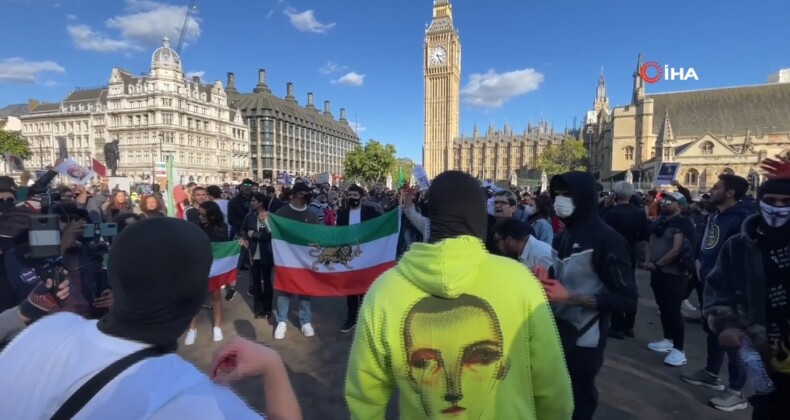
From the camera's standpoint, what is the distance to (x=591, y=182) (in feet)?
9.36

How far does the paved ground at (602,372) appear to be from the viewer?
3906mm

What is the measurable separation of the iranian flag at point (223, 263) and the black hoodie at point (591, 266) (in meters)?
4.70


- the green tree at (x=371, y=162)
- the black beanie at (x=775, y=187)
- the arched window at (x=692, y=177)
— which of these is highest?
the green tree at (x=371, y=162)

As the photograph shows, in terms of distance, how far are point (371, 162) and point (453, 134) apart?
35310mm

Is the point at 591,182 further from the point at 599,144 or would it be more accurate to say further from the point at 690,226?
the point at 599,144

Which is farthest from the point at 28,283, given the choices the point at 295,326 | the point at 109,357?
the point at 295,326

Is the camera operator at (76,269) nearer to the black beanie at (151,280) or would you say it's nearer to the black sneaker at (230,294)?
the black beanie at (151,280)

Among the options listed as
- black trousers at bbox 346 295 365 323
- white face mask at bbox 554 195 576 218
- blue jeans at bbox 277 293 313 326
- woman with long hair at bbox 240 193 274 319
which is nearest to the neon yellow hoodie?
white face mask at bbox 554 195 576 218

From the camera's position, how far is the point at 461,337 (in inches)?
57.2

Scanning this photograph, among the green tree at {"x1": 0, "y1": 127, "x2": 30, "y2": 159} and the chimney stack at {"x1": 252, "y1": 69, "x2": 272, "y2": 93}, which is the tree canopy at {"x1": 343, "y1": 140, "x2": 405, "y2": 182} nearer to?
the chimney stack at {"x1": 252, "y1": 69, "x2": 272, "y2": 93}

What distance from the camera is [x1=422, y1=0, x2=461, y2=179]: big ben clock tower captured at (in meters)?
89.1

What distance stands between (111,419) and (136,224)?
489mm

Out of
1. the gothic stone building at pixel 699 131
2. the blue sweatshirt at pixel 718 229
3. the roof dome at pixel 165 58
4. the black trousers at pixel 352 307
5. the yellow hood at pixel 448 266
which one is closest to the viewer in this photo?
the yellow hood at pixel 448 266

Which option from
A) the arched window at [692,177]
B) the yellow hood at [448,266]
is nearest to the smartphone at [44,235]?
the yellow hood at [448,266]
